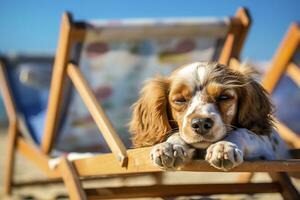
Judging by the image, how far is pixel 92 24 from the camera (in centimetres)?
354

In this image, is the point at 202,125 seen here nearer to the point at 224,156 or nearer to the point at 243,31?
the point at 224,156

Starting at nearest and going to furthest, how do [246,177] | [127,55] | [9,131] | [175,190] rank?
[175,190], [246,177], [127,55], [9,131]

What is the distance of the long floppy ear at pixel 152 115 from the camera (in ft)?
8.04

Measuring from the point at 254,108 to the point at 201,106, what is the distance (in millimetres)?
368

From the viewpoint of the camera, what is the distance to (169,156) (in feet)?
6.37

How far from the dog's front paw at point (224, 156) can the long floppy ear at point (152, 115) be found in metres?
0.47

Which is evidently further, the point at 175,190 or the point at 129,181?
the point at 129,181

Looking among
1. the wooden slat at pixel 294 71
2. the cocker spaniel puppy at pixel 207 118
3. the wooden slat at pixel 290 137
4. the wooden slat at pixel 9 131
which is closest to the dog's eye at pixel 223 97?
the cocker spaniel puppy at pixel 207 118

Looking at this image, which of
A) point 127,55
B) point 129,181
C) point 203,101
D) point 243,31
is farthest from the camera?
point 129,181

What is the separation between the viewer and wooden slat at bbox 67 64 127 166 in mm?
2525

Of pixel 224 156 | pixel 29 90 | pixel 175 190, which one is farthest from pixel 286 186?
pixel 29 90

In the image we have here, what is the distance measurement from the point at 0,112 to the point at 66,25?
11.8 meters

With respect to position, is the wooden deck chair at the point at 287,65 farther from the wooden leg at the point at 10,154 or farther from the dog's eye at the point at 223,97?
the wooden leg at the point at 10,154

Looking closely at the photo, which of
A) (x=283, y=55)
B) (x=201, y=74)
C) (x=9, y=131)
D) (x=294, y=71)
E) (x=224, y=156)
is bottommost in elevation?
(x=224, y=156)
